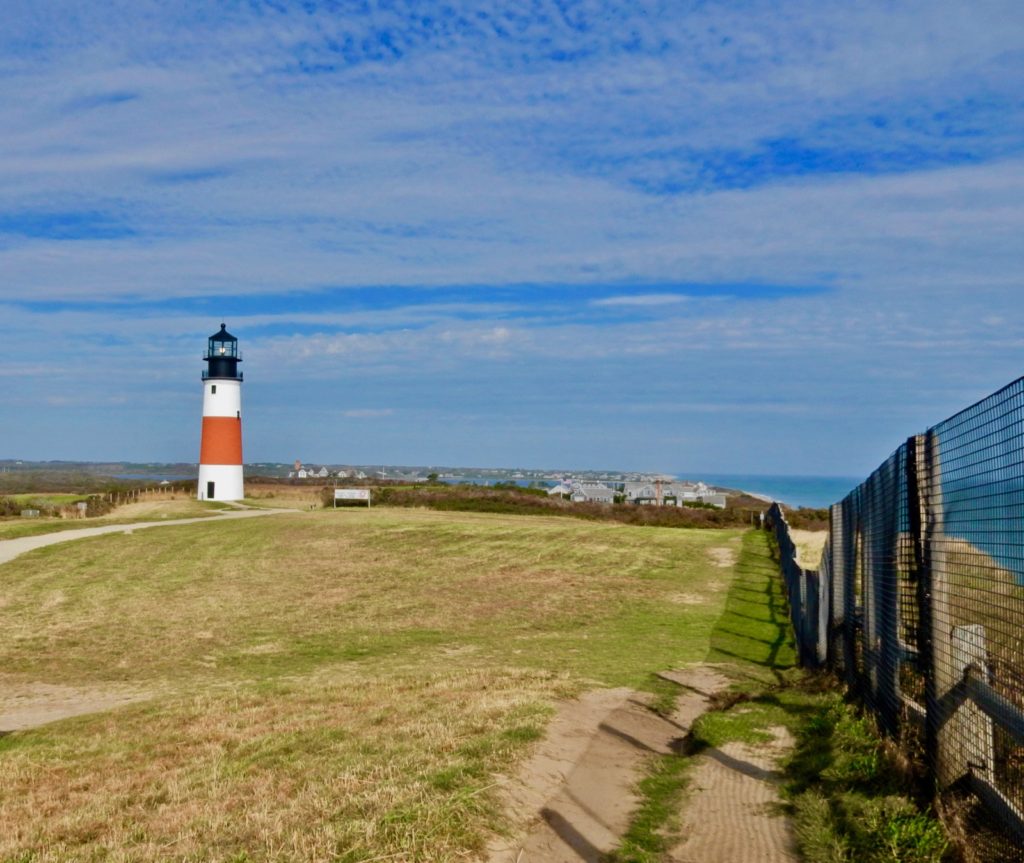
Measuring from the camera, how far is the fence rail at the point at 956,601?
5406 millimetres

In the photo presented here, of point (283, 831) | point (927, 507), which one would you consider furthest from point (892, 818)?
point (283, 831)

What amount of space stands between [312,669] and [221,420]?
44.4 metres

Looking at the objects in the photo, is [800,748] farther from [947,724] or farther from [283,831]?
[283,831]

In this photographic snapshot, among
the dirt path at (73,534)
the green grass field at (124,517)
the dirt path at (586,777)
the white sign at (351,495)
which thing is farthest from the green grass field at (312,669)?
the white sign at (351,495)

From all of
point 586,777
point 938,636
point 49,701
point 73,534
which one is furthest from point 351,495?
point 938,636

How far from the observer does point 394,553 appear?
32312mm

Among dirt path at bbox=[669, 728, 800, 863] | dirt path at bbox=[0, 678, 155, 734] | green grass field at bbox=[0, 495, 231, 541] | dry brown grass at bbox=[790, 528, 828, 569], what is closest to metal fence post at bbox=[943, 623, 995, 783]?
dirt path at bbox=[669, 728, 800, 863]

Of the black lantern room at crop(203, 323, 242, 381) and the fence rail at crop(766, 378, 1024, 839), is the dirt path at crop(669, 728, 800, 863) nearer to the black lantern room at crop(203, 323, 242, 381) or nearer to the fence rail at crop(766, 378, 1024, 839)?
the fence rail at crop(766, 378, 1024, 839)

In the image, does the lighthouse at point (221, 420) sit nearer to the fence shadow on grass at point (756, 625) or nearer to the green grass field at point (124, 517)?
the green grass field at point (124, 517)

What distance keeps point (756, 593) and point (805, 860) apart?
19209mm

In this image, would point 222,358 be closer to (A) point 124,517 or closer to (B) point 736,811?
(A) point 124,517

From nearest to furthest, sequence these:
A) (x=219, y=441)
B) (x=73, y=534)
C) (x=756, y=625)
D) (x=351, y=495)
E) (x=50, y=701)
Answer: (x=50, y=701) < (x=756, y=625) < (x=73, y=534) < (x=351, y=495) < (x=219, y=441)

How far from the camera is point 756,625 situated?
19641 millimetres

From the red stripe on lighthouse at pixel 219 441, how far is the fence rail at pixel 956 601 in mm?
51838
